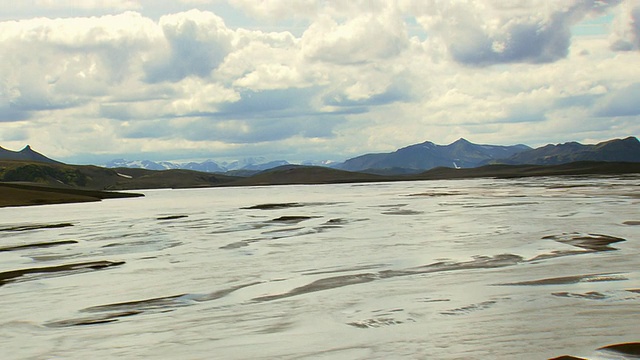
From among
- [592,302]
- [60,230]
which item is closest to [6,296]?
[592,302]

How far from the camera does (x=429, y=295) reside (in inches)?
726

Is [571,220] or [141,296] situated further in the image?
[571,220]

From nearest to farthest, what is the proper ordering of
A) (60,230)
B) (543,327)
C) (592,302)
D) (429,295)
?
(543,327) < (592,302) < (429,295) < (60,230)

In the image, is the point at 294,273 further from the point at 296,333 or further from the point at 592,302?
the point at 592,302

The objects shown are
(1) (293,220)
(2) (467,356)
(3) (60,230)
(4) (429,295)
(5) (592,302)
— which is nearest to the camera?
(2) (467,356)

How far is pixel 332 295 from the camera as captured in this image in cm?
1908

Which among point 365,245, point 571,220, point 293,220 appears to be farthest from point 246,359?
point 293,220

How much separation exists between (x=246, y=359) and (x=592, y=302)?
30.6 feet

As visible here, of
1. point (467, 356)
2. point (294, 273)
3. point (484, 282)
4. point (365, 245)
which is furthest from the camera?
point (365, 245)

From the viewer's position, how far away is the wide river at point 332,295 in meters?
13.4

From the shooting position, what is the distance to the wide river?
1343cm

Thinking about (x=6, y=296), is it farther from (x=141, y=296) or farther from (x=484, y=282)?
(x=484, y=282)

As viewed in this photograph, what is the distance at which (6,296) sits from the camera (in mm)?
20922

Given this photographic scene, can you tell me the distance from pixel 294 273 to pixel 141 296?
591cm
